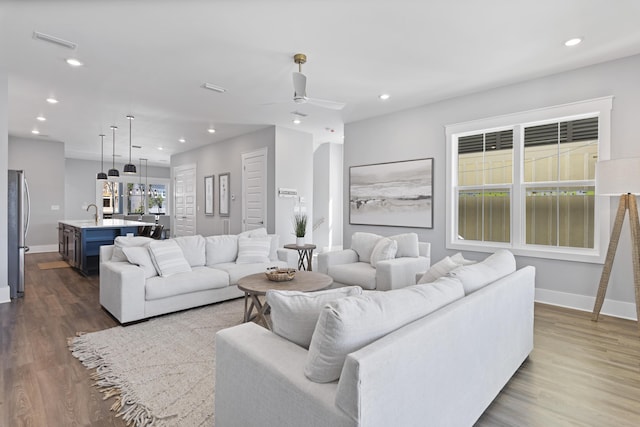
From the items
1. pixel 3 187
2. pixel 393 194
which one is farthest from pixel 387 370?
pixel 3 187

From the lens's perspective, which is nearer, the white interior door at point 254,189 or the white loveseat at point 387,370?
the white loveseat at point 387,370

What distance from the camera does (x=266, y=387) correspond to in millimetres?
1284

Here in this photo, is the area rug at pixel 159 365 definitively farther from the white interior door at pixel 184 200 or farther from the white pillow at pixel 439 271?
the white interior door at pixel 184 200

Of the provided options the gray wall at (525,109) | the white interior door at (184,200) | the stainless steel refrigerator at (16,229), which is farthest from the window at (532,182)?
the white interior door at (184,200)

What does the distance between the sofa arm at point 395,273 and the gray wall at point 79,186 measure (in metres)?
11.0

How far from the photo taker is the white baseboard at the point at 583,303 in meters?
3.47

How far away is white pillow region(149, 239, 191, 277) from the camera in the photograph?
354cm

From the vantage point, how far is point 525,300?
7.63 feet

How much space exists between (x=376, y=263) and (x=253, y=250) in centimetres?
168

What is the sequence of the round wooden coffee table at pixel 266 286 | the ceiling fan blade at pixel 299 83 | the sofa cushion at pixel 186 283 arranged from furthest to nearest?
the sofa cushion at pixel 186 283 → the ceiling fan blade at pixel 299 83 → the round wooden coffee table at pixel 266 286

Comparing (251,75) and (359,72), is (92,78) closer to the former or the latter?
(251,75)

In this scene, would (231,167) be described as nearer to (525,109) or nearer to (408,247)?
(408,247)

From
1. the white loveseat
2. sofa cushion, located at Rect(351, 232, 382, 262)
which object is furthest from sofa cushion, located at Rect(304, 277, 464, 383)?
sofa cushion, located at Rect(351, 232, 382, 262)

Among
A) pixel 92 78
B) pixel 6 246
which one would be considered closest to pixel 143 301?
pixel 6 246
